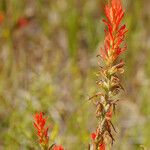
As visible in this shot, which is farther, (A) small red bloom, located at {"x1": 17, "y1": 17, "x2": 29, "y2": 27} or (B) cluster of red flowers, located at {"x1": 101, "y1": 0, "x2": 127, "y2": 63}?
(A) small red bloom, located at {"x1": 17, "y1": 17, "x2": 29, "y2": 27}

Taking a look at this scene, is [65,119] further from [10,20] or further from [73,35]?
[10,20]

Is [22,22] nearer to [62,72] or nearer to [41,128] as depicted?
[62,72]

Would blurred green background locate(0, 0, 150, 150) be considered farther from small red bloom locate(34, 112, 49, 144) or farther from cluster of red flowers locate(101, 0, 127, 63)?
cluster of red flowers locate(101, 0, 127, 63)

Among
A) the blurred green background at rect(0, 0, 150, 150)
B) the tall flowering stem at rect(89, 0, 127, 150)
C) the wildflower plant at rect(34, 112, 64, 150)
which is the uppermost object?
the blurred green background at rect(0, 0, 150, 150)

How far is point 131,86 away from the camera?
4.84m

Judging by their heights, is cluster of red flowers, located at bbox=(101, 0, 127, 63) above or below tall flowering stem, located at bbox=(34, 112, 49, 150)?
above

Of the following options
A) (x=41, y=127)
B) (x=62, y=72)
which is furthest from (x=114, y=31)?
(x=62, y=72)

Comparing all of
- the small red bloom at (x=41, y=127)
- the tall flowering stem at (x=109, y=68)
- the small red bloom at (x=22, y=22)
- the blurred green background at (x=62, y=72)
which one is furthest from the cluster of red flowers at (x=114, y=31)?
the small red bloom at (x=22, y=22)

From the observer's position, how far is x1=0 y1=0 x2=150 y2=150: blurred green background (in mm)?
3451

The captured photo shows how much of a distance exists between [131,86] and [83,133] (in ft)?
5.98

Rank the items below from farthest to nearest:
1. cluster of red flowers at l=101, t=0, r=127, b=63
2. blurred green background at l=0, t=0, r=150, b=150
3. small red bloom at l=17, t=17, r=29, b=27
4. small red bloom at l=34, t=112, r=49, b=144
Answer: small red bloom at l=17, t=17, r=29, b=27 < blurred green background at l=0, t=0, r=150, b=150 < small red bloom at l=34, t=112, r=49, b=144 < cluster of red flowers at l=101, t=0, r=127, b=63

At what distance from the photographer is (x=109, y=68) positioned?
1449 mm

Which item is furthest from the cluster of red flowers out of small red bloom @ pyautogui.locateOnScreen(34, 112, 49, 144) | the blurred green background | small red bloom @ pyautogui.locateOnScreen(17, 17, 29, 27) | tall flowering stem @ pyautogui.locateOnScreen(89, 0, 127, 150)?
small red bloom @ pyautogui.locateOnScreen(17, 17, 29, 27)

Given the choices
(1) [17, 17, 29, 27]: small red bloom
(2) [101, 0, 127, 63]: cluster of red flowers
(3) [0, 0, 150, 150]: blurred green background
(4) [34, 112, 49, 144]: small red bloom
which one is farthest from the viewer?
(1) [17, 17, 29, 27]: small red bloom
